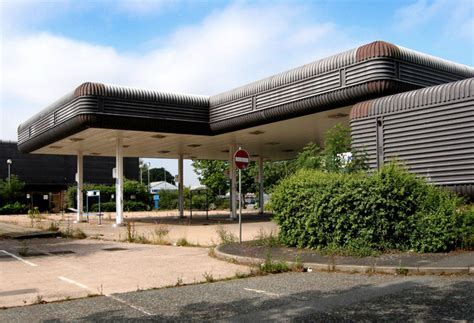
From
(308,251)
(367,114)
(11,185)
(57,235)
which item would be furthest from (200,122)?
(11,185)

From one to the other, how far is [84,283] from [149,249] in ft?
20.7

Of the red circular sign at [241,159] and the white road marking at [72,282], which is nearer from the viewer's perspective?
the white road marking at [72,282]

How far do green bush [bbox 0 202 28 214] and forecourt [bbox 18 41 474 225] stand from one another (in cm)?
2098

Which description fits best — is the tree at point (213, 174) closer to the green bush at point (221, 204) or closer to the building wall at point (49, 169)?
the green bush at point (221, 204)

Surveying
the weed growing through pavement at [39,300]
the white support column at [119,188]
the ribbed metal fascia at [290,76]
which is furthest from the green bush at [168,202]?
the weed growing through pavement at [39,300]

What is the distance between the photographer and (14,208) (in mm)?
54375

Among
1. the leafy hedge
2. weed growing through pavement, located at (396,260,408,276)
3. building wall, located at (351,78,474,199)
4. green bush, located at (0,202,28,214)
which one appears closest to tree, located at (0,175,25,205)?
green bush, located at (0,202,28,214)

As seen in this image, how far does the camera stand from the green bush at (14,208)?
176ft

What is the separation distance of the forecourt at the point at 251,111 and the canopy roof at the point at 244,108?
0.04 metres

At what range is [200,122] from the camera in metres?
27.3

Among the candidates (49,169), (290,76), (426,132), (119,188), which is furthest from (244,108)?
(49,169)

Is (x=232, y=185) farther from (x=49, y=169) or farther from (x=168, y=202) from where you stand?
(x=49, y=169)

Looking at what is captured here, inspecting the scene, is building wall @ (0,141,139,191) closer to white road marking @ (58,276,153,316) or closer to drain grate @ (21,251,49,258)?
drain grate @ (21,251,49,258)

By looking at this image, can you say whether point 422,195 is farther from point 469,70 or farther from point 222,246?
point 469,70
